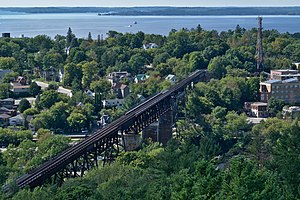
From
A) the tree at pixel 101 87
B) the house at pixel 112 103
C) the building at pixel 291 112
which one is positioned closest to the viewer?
the building at pixel 291 112

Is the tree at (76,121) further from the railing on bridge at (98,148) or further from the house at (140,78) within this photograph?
the house at (140,78)

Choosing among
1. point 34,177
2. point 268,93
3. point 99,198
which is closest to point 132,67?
point 268,93

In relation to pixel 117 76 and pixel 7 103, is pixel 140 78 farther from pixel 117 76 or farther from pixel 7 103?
pixel 7 103

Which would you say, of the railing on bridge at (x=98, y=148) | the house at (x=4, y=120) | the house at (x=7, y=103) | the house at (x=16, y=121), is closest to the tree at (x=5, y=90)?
the house at (x=7, y=103)

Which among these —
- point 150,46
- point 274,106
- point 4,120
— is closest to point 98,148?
point 4,120

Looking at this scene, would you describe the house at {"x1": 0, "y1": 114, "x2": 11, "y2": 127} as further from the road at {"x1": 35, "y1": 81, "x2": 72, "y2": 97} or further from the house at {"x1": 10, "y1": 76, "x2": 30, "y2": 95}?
the house at {"x1": 10, "y1": 76, "x2": 30, "y2": 95}

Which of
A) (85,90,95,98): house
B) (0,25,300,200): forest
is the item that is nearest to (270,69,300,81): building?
(0,25,300,200): forest

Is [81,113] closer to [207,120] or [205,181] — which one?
[207,120]
